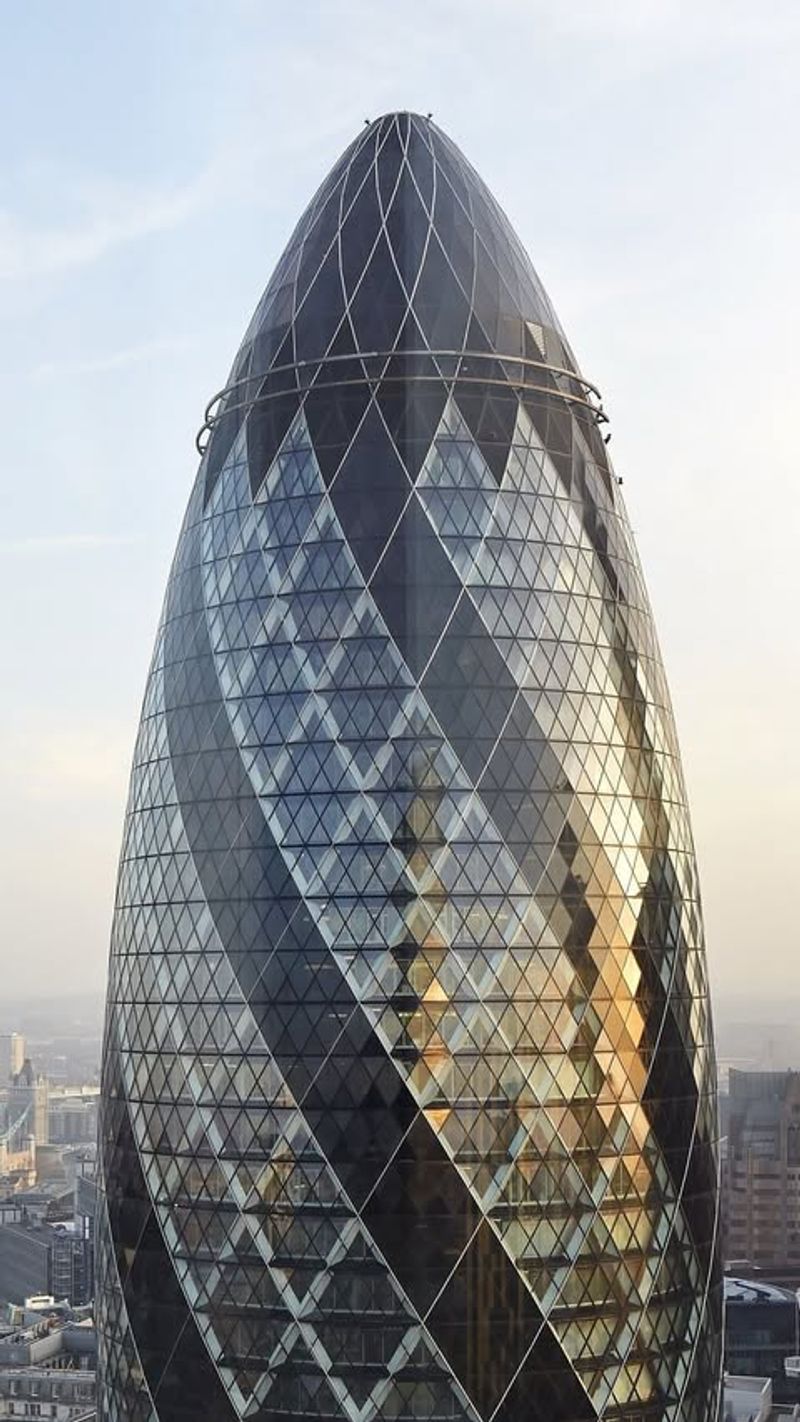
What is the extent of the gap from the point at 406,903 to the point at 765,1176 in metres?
10.2

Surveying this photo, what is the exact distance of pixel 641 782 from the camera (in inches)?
432

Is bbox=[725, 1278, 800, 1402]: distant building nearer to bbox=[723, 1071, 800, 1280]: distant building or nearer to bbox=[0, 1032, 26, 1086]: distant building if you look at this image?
bbox=[723, 1071, 800, 1280]: distant building

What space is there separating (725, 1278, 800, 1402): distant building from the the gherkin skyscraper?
9.08m

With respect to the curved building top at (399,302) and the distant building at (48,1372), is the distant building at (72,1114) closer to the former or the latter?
the distant building at (48,1372)

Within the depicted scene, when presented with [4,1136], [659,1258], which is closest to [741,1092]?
[659,1258]

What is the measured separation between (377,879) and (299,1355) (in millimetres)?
2873

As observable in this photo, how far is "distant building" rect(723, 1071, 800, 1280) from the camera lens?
1525cm

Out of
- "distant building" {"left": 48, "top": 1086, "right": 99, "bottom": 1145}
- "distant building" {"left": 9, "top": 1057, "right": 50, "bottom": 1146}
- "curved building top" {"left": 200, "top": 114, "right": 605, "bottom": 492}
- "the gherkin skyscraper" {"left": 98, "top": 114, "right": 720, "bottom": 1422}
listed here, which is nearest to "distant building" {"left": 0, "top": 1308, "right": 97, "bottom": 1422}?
"distant building" {"left": 48, "top": 1086, "right": 99, "bottom": 1145}

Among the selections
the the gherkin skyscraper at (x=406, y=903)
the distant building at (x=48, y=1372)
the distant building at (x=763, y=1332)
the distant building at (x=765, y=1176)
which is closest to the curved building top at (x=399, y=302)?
the the gherkin skyscraper at (x=406, y=903)

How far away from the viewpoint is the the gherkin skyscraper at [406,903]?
966cm

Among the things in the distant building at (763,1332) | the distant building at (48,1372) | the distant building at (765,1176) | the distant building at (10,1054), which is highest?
the distant building at (10,1054)

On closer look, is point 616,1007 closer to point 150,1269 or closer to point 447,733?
point 447,733

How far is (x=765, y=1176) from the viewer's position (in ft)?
60.1

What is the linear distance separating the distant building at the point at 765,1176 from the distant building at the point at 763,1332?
35cm
